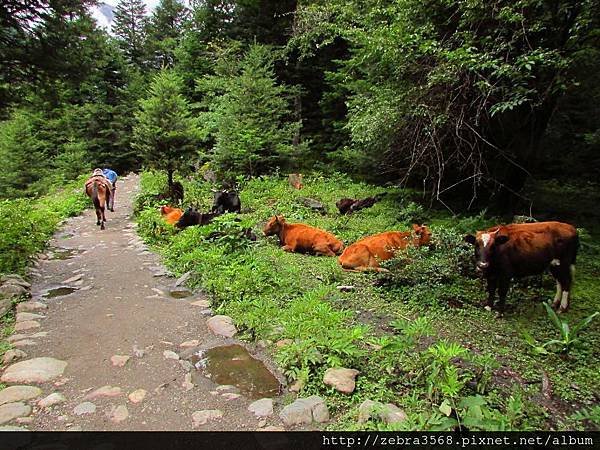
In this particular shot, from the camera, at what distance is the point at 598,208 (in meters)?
9.25

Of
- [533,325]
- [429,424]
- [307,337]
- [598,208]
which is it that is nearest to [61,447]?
[307,337]

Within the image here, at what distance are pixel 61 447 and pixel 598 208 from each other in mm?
11755

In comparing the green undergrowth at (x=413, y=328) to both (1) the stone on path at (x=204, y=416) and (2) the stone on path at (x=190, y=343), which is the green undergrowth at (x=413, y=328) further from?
(1) the stone on path at (x=204, y=416)

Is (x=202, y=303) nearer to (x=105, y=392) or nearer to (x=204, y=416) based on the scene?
(x=105, y=392)

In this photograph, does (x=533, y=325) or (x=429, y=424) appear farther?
(x=533, y=325)

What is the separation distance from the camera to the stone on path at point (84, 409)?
10.4 feet

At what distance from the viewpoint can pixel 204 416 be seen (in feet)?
10.4

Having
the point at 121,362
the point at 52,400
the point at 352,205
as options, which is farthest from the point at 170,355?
the point at 352,205

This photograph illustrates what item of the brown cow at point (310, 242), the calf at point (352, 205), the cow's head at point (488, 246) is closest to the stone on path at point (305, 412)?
the cow's head at point (488, 246)

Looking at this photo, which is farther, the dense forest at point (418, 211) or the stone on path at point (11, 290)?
the stone on path at point (11, 290)

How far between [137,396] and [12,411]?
100cm

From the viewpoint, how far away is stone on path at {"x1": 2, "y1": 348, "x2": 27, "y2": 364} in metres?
3.89

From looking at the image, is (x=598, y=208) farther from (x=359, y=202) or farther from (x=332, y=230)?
(x=332, y=230)

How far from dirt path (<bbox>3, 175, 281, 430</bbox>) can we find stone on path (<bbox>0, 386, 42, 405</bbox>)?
66mm
